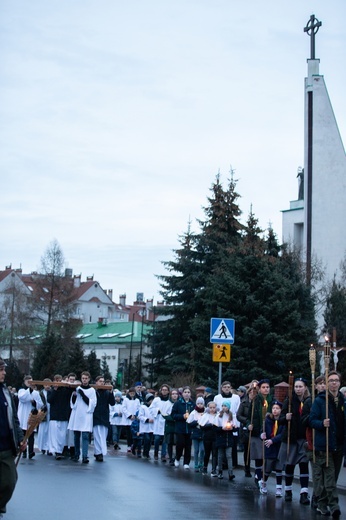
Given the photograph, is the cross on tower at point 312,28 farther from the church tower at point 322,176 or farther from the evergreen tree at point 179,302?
the evergreen tree at point 179,302

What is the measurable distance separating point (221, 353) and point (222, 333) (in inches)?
17.9

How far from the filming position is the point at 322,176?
180ft

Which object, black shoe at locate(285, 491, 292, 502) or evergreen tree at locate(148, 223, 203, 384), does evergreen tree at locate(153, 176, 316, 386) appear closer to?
evergreen tree at locate(148, 223, 203, 384)

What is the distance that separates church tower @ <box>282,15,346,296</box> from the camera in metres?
54.7

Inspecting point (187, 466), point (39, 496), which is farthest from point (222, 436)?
point (39, 496)

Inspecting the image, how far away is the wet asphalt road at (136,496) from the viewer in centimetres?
1238

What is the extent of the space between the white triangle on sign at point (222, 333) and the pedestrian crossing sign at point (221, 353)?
26cm

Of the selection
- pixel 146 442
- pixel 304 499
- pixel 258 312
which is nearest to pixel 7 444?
pixel 304 499

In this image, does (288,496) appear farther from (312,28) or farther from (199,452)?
(312,28)

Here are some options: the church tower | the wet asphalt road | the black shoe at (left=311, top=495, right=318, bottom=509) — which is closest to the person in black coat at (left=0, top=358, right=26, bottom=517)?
the wet asphalt road

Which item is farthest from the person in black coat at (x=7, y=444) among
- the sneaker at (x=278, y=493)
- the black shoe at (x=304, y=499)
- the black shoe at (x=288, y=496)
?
the sneaker at (x=278, y=493)

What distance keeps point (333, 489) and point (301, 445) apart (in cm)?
244

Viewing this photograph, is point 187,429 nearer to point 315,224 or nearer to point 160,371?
point 160,371

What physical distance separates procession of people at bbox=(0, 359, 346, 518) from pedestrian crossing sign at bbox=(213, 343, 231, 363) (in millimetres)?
820
